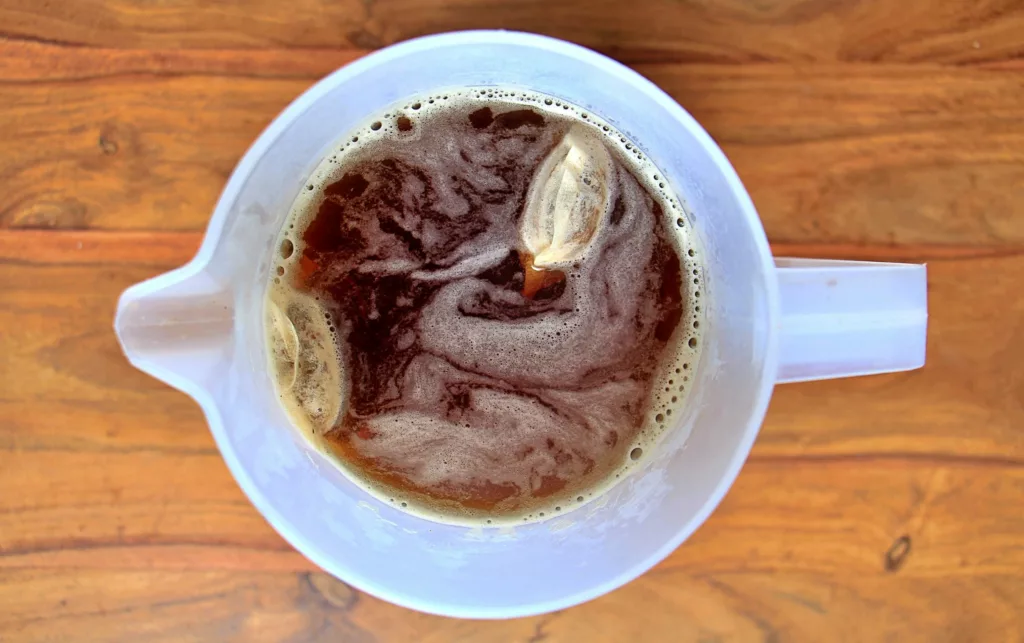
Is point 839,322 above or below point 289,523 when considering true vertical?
above

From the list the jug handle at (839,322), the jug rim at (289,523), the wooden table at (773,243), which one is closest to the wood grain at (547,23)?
the wooden table at (773,243)

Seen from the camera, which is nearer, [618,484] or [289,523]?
[289,523]

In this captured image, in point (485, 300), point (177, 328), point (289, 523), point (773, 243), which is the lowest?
point (289, 523)

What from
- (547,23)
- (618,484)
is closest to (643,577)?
(618,484)

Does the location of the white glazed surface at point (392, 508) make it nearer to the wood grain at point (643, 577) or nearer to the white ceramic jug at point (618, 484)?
the white ceramic jug at point (618, 484)

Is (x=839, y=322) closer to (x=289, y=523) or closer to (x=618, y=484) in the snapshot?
(x=618, y=484)

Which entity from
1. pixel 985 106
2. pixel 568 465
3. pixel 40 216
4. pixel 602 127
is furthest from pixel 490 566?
pixel 985 106
